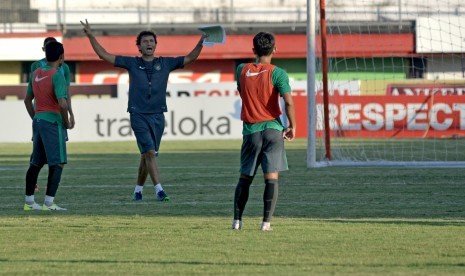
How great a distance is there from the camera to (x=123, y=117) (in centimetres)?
3453

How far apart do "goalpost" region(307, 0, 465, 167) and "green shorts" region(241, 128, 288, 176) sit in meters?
9.41

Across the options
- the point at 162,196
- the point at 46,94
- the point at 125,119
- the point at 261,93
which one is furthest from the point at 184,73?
the point at 261,93

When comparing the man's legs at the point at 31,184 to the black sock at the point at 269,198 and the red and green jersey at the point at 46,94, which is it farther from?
the black sock at the point at 269,198

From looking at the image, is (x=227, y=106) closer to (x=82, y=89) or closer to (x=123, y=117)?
(x=123, y=117)

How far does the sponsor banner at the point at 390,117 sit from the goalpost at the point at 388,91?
0.03 metres

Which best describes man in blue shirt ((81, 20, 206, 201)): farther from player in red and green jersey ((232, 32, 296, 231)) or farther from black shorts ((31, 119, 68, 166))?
A: player in red and green jersey ((232, 32, 296, 231))

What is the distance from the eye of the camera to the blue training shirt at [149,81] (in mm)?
14312

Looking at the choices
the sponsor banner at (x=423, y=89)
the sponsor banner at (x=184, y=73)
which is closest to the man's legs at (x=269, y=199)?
the sponsor banner at (x=423, y=89)

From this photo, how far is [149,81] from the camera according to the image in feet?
47.2

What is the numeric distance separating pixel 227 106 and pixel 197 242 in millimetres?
24749

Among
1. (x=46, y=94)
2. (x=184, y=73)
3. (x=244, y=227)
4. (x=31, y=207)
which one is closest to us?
(x=244, y=227)

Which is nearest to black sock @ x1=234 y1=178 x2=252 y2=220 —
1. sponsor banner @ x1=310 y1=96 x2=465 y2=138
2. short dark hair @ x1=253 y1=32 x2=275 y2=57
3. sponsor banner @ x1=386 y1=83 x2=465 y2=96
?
short dark hair @ x1=253 y1=32 x2=275 y2=57

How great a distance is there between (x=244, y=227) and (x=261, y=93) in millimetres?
1250

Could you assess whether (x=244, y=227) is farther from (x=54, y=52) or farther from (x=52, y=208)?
(x=54, y=52)
